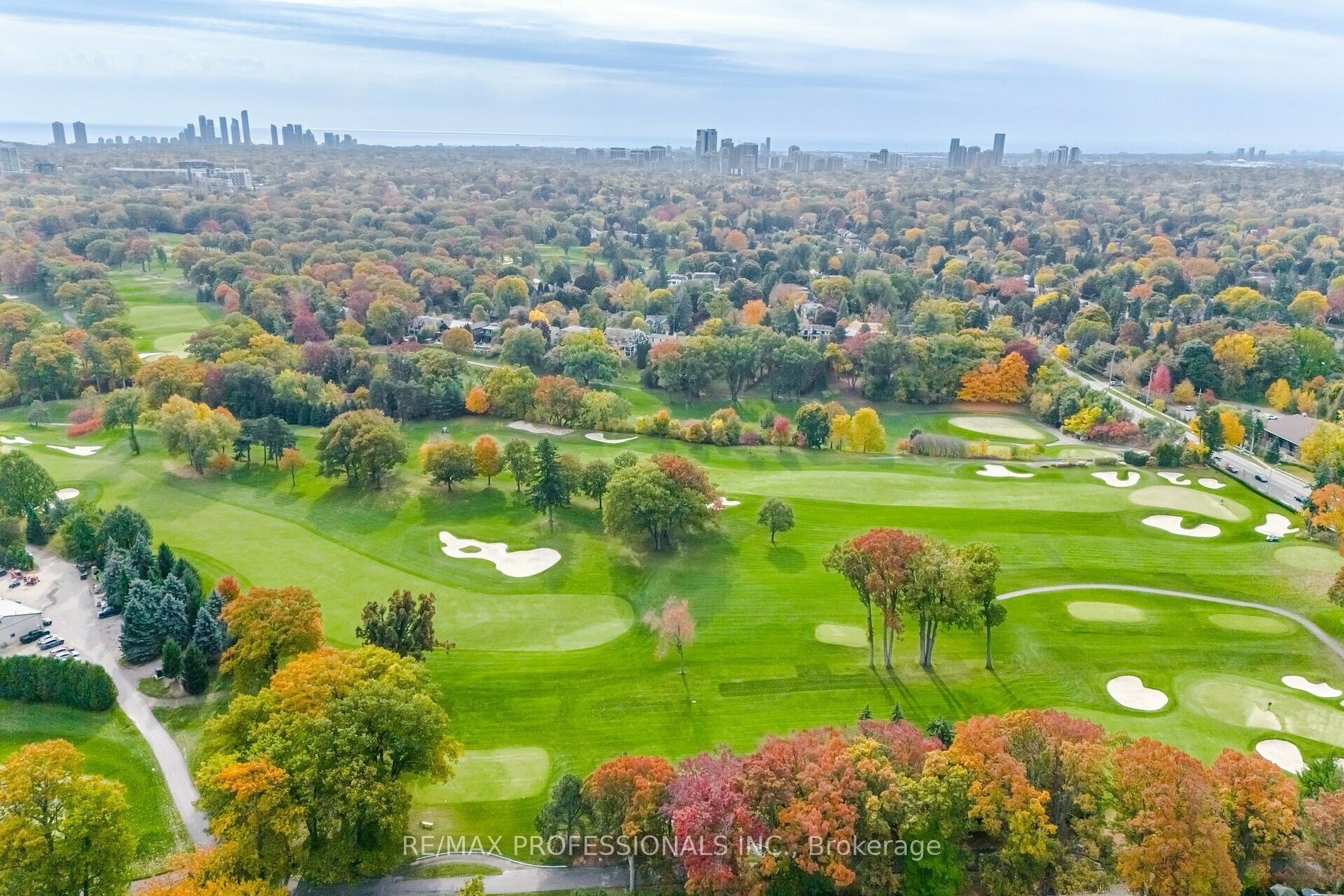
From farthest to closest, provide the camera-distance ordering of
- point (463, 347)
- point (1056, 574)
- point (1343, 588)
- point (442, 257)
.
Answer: point (442, 257), point (463, 347), point (1056, 574), point (1343, 588)

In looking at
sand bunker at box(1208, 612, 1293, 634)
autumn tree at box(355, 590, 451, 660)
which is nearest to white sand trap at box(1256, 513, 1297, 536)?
sand bunker at box(1208, 612, 1293, 634)

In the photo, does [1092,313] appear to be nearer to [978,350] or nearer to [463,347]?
[978,350]

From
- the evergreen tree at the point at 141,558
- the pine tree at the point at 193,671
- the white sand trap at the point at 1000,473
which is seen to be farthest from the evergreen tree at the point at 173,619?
the white sand trap at the point at 1000,473

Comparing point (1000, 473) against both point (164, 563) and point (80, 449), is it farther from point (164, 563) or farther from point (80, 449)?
point (80, 449)

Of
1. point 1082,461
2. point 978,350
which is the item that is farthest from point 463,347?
point 1082,461

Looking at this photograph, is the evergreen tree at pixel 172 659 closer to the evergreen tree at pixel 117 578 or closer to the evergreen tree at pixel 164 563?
the evergreen tree at pixel 117 578

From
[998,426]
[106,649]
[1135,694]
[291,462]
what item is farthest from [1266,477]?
[106,649]

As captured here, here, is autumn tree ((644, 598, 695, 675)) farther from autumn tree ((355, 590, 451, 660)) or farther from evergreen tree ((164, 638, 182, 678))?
evergreen tree ((164, 638, 182, 678))
